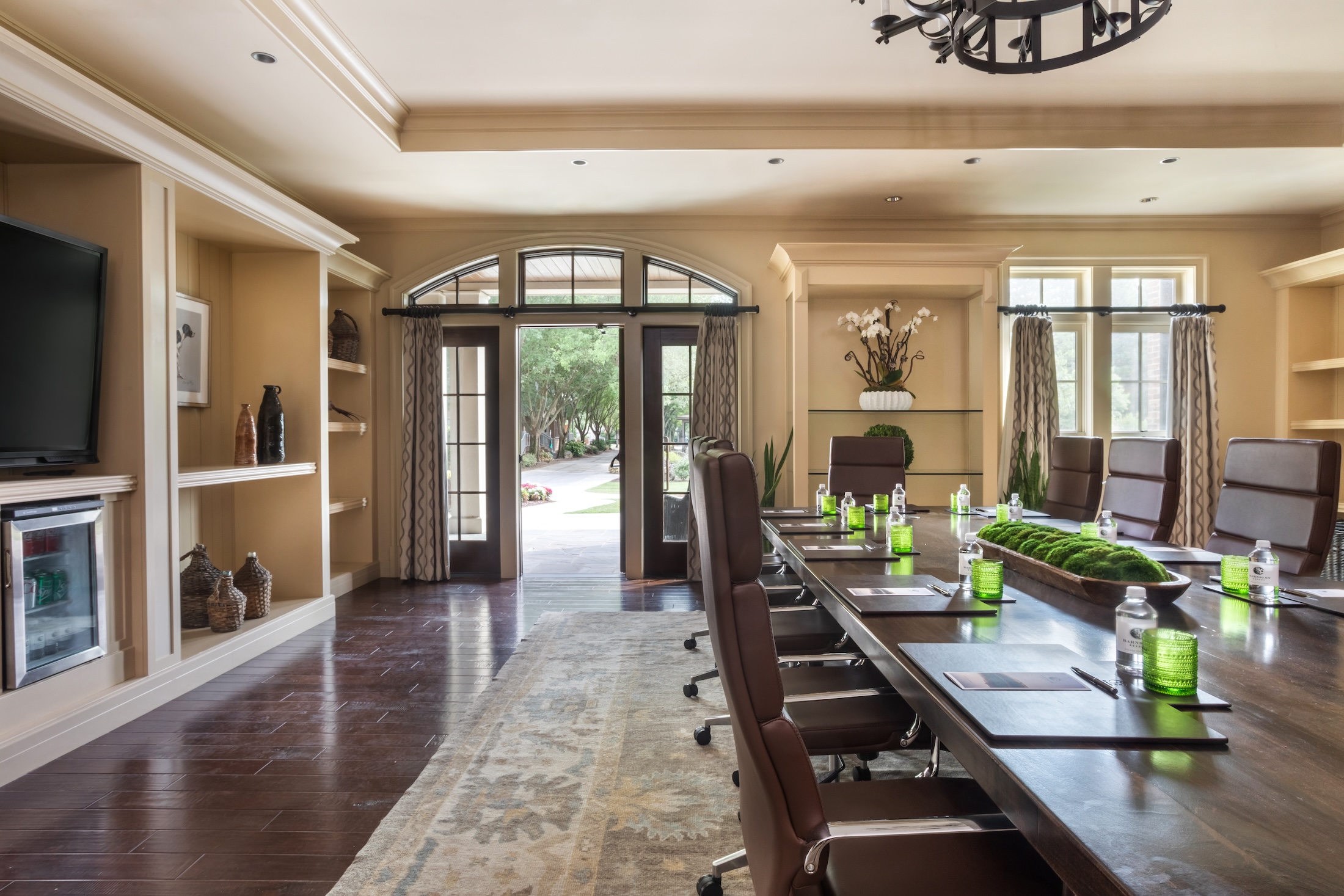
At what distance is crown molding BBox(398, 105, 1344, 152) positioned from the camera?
3.97m

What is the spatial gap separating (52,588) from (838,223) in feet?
15.9

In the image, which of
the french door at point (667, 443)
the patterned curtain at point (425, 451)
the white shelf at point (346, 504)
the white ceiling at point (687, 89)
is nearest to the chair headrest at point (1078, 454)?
the white ceiling at point (687, 89)

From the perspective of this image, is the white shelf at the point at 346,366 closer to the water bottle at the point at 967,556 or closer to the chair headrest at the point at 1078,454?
the water bottle at the point at 967,556

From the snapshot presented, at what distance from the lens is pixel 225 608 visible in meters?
3.58

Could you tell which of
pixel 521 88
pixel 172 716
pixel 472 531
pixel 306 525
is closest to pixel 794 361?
pixel 521 88

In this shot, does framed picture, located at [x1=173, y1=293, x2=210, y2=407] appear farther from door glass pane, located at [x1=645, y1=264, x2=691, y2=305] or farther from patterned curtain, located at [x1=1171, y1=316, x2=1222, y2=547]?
patterned curtain, located at [x1=1171, y1=316, x2=1222, y2=547]

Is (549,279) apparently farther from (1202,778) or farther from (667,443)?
(1202,778)

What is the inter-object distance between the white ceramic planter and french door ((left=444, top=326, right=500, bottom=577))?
2700mm

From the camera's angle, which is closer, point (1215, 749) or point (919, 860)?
point (1215, 749)

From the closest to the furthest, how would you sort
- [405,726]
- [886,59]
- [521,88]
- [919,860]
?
[919,860], [405,726], [886,59], [521,88]

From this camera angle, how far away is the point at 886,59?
11.2 feet

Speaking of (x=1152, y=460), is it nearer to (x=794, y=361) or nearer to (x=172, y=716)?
(x=794, y=361)

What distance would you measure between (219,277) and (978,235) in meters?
5.00

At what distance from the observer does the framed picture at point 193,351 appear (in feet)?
12.6
